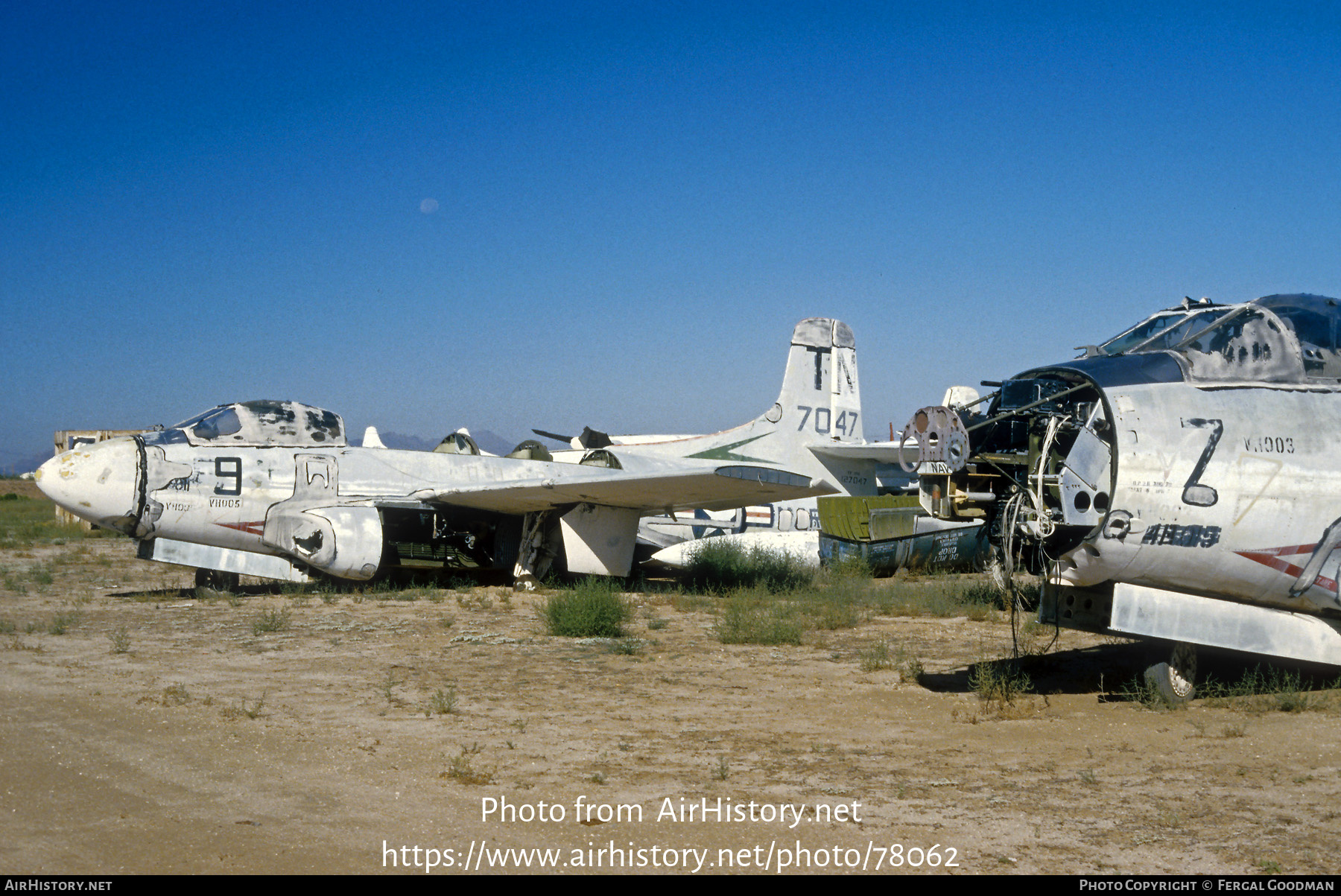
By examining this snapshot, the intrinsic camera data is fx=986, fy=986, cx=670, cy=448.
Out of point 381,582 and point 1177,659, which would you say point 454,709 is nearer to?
point 1177,659

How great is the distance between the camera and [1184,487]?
23.1ft

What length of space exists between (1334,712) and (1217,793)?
2.77 meters

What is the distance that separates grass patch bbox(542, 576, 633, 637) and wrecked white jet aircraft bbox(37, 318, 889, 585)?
2.69m

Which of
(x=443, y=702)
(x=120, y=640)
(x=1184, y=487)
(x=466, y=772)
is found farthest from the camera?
(x=120, y=640)

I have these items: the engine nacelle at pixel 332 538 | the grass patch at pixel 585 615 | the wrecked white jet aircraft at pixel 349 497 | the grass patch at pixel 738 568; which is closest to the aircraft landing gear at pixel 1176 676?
the grass patch at pixel 585 615

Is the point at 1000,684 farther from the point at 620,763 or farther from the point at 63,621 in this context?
the point at 63,621

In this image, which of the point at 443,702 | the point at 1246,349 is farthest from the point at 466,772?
the point at 1246,349

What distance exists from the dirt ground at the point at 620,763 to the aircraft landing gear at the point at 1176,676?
0.62 ft

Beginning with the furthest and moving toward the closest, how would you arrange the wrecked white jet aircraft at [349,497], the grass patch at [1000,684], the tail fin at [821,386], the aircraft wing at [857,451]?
1. the tail fin at [821,386]
2. the aircraft wing at [857,451]
3. the wrecked white jet aircraft at [349,497]
4. the grass patch at [1000,684]

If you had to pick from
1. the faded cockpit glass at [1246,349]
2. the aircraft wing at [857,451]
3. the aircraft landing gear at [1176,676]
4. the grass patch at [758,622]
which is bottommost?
the grass patch at [758,622]

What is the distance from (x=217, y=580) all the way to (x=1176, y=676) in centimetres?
1310

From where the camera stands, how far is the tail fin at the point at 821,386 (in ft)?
65.7

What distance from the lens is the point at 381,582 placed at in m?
16.4

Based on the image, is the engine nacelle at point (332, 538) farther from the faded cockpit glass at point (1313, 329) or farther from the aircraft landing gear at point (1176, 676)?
the faded cockpit glass at point (1313, 329)
